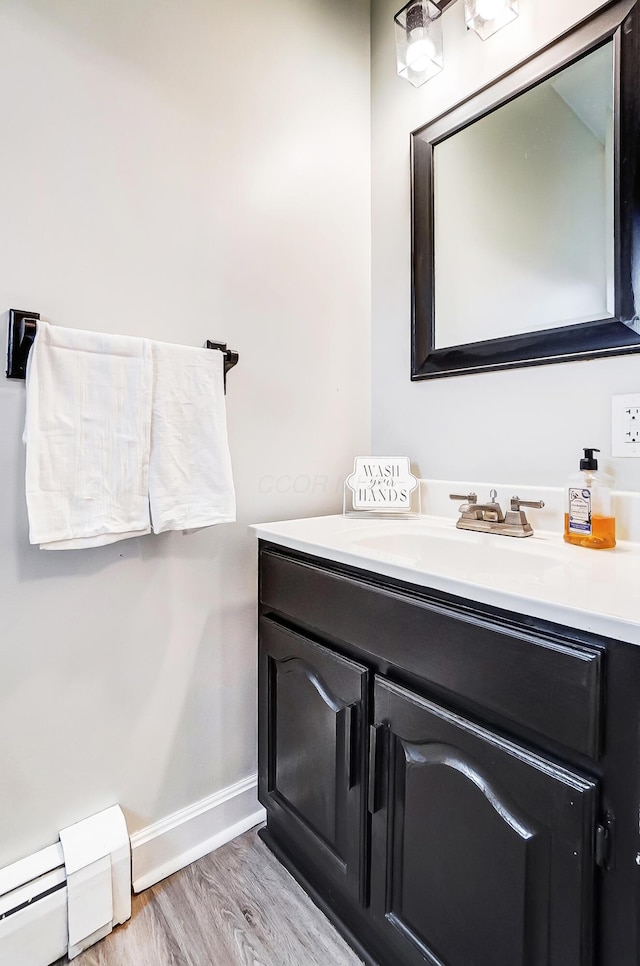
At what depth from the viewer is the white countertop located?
590mm

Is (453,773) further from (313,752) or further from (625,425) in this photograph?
(625,425)

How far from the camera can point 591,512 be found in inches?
39.2

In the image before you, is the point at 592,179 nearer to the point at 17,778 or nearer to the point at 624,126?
the point at 624,126

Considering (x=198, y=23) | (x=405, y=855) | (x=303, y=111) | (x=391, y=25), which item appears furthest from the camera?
(x=391, y=25)

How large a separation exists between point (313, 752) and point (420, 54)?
179cm

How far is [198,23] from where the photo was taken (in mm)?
1153

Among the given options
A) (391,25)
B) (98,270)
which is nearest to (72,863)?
(98,270)

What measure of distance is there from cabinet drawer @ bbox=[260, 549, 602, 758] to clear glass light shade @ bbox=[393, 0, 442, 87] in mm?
1380

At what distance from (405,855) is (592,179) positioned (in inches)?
55.2

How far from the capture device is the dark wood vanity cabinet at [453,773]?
563mm

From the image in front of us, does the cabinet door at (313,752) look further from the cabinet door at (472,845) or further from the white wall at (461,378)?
the white wall at (461,378)

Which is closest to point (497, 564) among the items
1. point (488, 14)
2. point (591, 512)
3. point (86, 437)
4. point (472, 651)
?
point (591, 512)

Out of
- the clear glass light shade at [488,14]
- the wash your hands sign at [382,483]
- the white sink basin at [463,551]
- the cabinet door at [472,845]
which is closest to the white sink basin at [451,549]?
the white sink basin at [463,551]

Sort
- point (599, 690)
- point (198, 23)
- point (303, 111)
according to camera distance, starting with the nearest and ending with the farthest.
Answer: point (599, 690) < point (198, 23) < point (303, 111)
